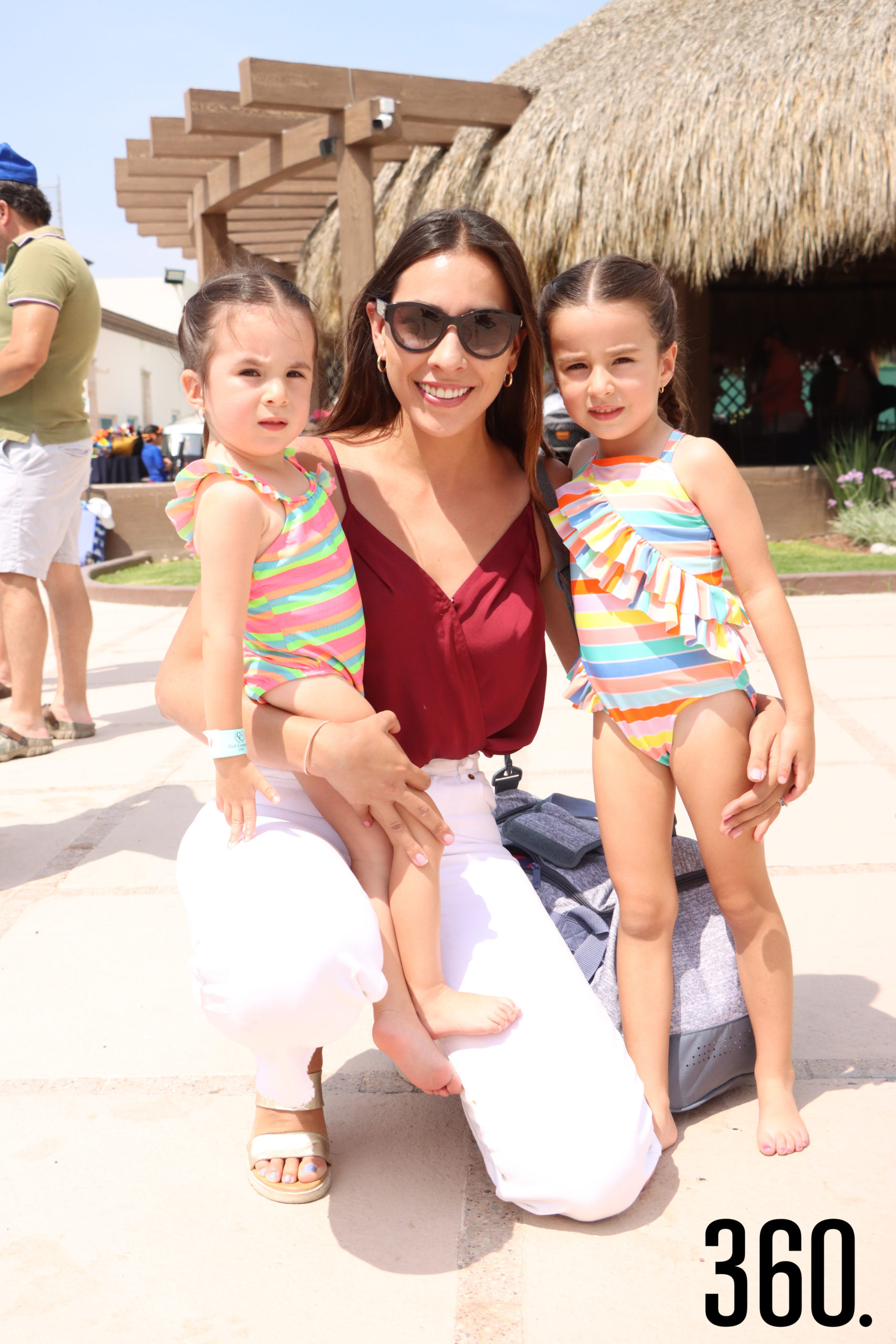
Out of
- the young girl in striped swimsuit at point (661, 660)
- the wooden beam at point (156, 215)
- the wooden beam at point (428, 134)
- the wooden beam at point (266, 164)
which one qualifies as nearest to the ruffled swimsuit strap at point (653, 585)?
the young girl in striped swimsuit at point (661, 660)

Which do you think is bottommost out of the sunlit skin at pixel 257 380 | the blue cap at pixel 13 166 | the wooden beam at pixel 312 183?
the sunlit skin at pixel 257 380

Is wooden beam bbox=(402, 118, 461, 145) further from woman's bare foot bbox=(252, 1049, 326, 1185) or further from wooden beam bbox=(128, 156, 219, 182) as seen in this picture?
woman's bare foot bbox=(252, 1049, 326, 1185)

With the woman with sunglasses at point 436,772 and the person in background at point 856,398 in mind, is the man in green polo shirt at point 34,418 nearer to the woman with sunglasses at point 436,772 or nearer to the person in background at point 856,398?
the woman with sunglasses at point 436,772

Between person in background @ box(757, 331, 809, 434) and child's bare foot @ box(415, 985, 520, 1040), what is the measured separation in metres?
11.2

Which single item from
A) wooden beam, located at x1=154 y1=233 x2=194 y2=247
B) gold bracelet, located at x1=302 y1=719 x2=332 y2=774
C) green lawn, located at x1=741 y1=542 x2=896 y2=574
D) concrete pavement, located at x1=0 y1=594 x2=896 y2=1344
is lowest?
green lawn, located at x1=741 y1=542 x2=896 y2=574

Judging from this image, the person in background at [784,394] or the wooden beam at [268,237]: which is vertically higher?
the wooden beam at [268,237]

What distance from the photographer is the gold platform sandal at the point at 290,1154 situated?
1.74m

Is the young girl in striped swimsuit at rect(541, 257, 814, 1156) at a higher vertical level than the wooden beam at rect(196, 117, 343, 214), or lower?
lower

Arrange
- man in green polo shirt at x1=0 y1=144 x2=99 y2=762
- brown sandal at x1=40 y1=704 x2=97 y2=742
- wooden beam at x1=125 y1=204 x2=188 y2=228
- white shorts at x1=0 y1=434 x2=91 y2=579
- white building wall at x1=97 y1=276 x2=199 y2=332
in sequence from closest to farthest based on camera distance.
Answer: man in green polo shirt at x1=0 y1=144 x2=99 y2=762 < white shorts at x1=0 y1=434 x2=91 y2=579 < brown sandal at x1=40 y1=704 x2=97 y2=742 < wooden beam at x1=125 y1=204 x2=188 y2=228 < white building wall at x1=97 y1=276 x2=199 y2=332

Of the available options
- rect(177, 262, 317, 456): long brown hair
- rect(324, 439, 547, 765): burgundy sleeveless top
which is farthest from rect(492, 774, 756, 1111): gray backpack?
rect(177, 262, 317, 456): long brown hair

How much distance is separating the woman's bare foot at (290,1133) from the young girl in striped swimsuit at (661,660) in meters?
0.53

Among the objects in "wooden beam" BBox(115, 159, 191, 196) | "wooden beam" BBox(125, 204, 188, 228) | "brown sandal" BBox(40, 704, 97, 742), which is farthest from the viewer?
"wooden beam" BBox(125, 204, 188, 228)

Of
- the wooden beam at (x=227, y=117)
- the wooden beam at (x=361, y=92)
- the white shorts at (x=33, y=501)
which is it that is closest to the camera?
the white shorts at (x=33, y=501)

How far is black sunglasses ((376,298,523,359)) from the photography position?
1.97 m
